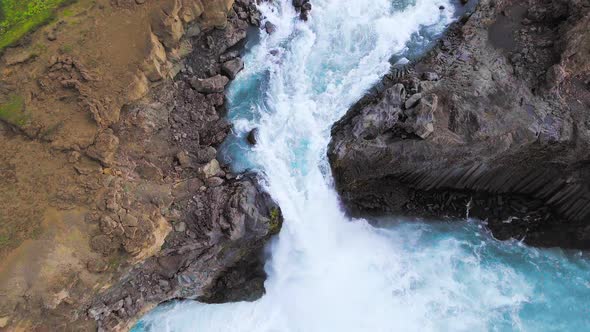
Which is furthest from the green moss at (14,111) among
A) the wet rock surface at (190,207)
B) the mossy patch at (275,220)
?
the mossy patch at (275,220)

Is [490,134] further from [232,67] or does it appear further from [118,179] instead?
[118,179]

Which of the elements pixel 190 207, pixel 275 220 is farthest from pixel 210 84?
pixel 275 220

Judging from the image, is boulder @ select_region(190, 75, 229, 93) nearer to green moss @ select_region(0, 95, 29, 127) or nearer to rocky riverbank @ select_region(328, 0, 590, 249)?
rocky riverbank @ select_region(328, 0, 590, 249)

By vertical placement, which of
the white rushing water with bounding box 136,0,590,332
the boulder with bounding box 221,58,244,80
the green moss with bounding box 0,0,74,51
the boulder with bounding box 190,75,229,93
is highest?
the green moss with bounding box 0,0,74,51

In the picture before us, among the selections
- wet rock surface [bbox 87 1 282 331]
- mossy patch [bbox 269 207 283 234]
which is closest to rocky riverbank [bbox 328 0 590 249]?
mossy patch [bbox 269 207 283 234]

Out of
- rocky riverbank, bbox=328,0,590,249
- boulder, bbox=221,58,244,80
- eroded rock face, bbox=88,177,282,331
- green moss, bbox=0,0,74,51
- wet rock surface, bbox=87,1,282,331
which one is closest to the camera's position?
eroded rock face, bbox=88,177,282,331

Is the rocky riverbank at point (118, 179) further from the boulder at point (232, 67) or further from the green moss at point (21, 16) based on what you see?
the boulder at point (232, 67)
